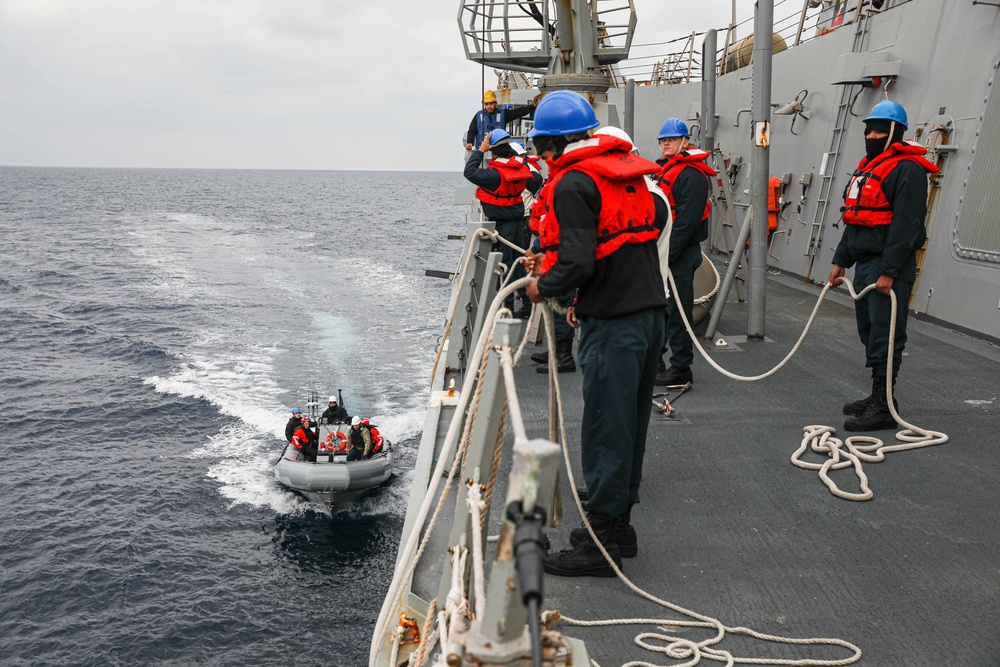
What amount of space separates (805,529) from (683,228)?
286 cm

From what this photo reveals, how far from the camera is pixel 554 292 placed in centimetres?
310

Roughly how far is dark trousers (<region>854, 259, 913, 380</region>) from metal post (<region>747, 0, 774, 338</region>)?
229cm

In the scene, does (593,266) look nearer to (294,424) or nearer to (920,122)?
(920,122)

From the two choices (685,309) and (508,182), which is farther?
(508,182)

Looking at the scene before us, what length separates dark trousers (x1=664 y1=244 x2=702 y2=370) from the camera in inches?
244

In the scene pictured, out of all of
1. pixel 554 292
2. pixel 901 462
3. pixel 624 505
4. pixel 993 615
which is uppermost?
pixel 554 292

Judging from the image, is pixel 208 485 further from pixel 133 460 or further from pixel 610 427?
pixel 610 427

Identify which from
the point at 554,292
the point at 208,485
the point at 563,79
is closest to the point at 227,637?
the point at 208,485

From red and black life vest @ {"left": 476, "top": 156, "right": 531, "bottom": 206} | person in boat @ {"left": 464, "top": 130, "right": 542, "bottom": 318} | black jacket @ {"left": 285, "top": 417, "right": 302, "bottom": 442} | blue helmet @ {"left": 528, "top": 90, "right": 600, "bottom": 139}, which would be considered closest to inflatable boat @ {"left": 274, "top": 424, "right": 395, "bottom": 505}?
black jacket @ {"left": 285, "top": 417, "right": 302, "bottom": 442}

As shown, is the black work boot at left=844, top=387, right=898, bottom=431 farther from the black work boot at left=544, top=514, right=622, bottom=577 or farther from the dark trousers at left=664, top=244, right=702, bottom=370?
the black work boot at left=544, top=514, right=622, bottom=577

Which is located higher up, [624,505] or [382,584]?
[624,505]

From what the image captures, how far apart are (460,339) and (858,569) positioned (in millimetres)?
3416

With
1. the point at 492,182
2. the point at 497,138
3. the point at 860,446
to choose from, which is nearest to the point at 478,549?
the point at 860,446

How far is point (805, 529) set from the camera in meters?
3.87
